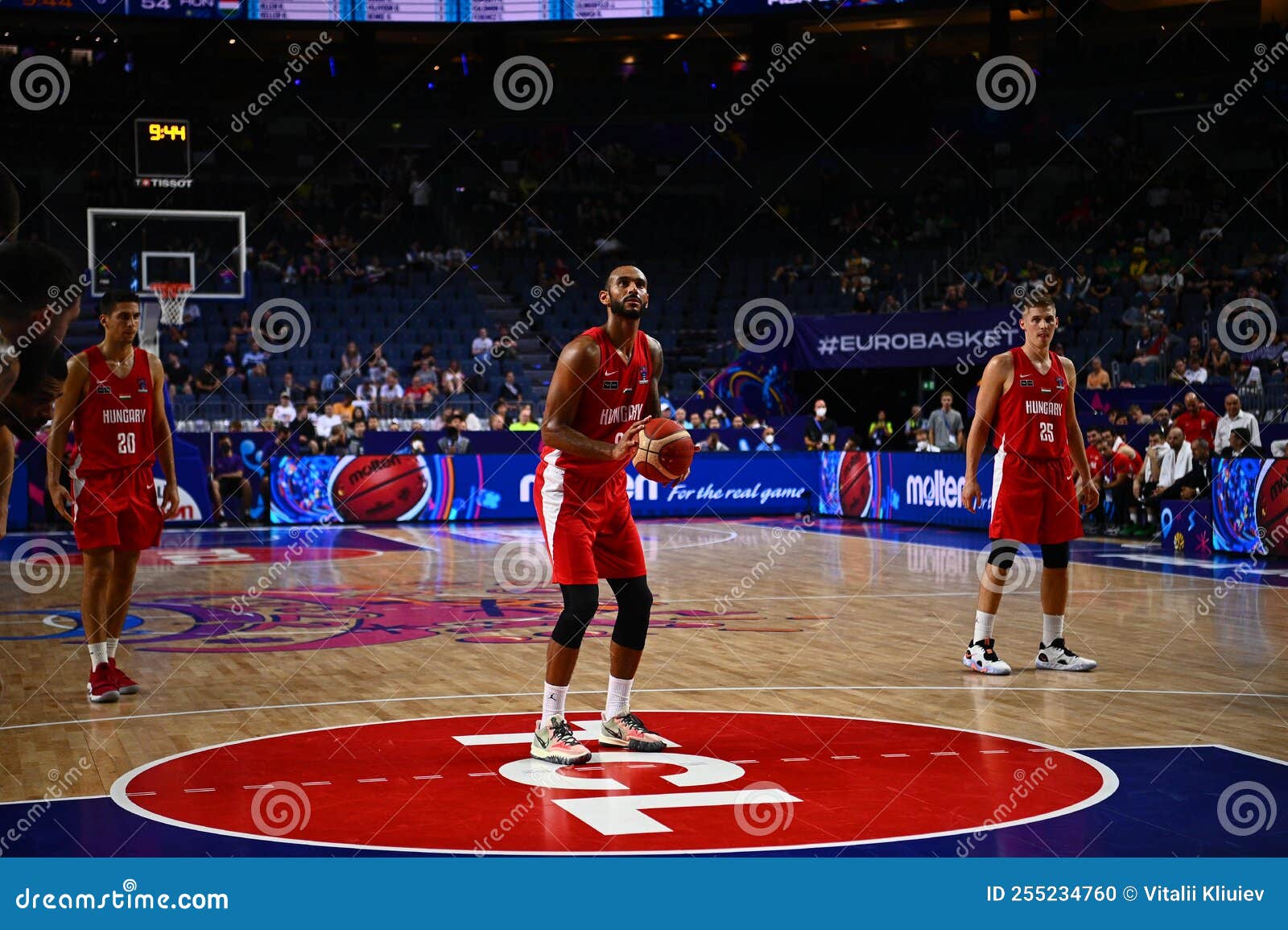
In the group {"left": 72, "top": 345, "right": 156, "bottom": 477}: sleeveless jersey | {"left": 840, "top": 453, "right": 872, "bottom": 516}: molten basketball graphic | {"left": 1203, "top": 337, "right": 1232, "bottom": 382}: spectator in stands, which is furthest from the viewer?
{"left": 840, "top": 453, "right": 872, "bottom": 516}: molten basketball graphic

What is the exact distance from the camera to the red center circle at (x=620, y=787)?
4.85 m

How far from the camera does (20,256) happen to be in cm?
221

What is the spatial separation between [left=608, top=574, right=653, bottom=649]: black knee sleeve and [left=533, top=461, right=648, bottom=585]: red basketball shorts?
7 cm

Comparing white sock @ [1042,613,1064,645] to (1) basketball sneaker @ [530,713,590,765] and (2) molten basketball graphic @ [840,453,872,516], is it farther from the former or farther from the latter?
(2) molten basketball graphic @ [840,453,872,516]

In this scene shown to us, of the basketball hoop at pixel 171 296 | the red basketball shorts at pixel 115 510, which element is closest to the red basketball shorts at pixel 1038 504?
the red basketball shorts at pixel 115 510

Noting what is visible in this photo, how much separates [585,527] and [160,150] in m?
16.9

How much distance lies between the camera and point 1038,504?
856 cm

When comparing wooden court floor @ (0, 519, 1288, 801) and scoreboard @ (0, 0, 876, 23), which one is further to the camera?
scoreboard @ (0, 0, 876, 23)

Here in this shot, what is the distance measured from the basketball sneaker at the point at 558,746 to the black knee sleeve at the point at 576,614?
0.32m

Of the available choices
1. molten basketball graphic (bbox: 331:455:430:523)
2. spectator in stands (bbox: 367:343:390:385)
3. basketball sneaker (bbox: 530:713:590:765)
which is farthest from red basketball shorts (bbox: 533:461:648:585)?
spectator in stands (bbox: 367:343:390:385)

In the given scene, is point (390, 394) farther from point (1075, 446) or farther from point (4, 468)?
point (4, 468)

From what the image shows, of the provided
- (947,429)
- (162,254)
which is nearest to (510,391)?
(162,254)

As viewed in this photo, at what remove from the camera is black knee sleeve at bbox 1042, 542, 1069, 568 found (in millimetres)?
8688

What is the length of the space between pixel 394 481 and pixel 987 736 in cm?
1672
